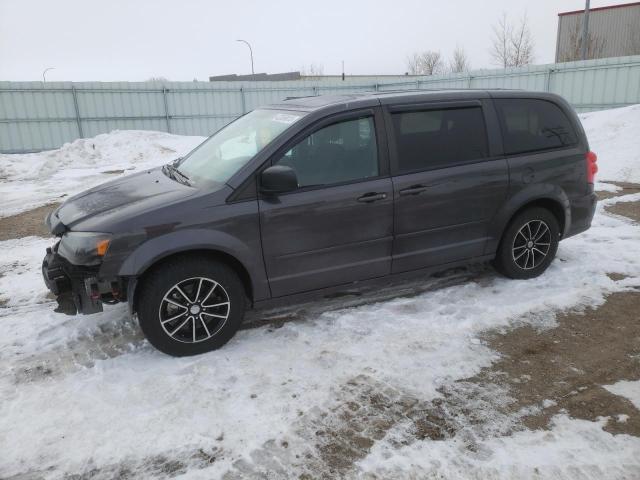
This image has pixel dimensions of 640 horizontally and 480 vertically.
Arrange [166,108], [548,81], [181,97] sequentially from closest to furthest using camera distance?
1. [548,81]
2. [166,108]
3. [181,97]

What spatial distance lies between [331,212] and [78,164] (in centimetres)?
Result: 1408

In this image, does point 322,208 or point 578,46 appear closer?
point 322,208

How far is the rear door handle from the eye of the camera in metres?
4.12

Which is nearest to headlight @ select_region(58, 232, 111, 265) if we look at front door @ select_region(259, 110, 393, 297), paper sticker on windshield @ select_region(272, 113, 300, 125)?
front door @ select_region(259, 110, 393, 297)

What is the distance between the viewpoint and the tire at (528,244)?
479cm

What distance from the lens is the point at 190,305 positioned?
364 centimetres

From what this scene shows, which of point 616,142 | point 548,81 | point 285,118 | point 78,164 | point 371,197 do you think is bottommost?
point 78,164

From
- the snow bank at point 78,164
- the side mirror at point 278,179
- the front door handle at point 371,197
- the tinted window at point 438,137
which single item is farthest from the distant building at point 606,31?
the side mirror at point 278,179

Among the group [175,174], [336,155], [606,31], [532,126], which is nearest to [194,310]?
[175,174]

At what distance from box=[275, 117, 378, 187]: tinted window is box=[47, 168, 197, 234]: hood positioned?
861 mm

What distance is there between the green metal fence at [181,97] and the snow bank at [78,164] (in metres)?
1.95

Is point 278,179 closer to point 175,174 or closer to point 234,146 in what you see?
point 234,146

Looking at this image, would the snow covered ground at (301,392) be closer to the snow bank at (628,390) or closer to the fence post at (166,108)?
the snow bank at (628,390)

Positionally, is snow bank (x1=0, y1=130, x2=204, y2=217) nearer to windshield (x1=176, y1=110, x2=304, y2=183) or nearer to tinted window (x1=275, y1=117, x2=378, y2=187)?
windshield (x1=176, y1=110, x2=304, y2=183)
